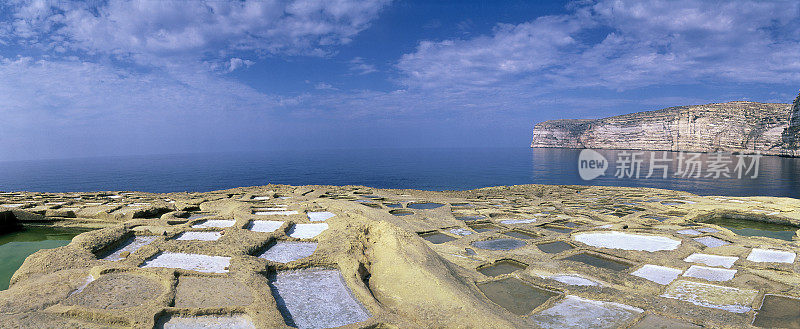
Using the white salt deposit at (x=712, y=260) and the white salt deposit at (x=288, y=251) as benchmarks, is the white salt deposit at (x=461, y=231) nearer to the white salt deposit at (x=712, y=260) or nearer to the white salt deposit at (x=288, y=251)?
the white salt deposit at (x=288, y=251)

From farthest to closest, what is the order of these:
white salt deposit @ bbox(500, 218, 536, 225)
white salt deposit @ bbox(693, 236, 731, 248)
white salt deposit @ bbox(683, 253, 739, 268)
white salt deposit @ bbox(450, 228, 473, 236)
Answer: white salt deposit @ bbox(500, 218, 536, 225) < white salt deposit @ bbox(450, 228, 473, 236) < white salt deposit @ bbox(693, 236, 731, 248) < white salt deposit @ bbox(683, 253, 739, 268)

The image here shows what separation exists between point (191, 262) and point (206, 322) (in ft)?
8.18

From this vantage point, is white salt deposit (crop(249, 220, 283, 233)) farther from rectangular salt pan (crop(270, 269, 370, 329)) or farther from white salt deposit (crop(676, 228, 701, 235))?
white salt deposit (crop(676, 228, 701, 235))

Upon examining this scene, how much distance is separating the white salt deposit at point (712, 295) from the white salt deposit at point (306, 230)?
740cm

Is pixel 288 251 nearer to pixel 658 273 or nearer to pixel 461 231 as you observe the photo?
pixel 461 231

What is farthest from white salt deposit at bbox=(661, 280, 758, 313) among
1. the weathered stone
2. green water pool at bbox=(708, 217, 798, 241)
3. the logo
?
the logo

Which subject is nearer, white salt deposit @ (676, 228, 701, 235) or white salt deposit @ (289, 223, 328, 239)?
white salt deposit @ (289, 223, 328, 239)

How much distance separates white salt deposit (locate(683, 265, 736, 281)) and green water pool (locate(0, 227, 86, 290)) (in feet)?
44.4

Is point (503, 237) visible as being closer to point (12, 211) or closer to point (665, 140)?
point (12, 211)

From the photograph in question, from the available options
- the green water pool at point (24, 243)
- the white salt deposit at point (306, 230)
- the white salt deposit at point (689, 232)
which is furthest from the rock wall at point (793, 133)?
the green water pool at point (24, 243)

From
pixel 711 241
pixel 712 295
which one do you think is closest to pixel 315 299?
pixel 712 295

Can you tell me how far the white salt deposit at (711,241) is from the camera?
9844mm

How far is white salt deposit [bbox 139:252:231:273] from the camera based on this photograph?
6022mm

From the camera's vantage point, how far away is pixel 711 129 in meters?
87.4
